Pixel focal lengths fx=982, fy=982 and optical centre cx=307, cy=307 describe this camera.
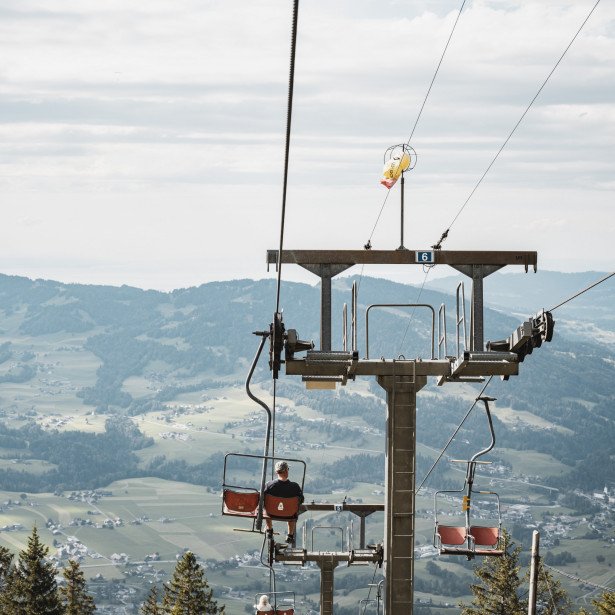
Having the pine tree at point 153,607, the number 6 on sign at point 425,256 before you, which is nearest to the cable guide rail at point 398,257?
the number 6 on sign at point 425,256

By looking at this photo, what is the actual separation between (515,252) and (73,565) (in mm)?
43147

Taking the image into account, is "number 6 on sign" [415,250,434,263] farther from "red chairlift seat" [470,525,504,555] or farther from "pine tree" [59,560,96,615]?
"pine tree" [59,560,96,615]

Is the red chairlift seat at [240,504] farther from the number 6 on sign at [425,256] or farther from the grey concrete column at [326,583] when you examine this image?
the grey concrete column at [326,583]

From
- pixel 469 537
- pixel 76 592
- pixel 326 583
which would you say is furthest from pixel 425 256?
pixel 76 592

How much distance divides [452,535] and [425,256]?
21.2ft

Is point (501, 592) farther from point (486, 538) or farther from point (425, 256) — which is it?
point (425, 256)

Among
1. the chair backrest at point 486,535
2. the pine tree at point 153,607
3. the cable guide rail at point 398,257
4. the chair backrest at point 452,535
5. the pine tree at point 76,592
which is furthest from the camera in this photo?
the pine tree at point 153,607

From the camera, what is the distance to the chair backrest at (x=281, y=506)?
51.7 ft

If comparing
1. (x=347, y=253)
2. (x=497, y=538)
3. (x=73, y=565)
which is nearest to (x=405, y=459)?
(x=347, y=253)

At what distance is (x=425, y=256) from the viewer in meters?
16.4

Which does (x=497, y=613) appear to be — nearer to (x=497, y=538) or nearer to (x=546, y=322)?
(x=497, y=538)

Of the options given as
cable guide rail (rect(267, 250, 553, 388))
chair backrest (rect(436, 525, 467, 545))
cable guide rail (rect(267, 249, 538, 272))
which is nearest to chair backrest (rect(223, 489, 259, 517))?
cable guide rail (rect(267, 250, 553, 388))

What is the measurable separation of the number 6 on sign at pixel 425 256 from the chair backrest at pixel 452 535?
6056 millimetres

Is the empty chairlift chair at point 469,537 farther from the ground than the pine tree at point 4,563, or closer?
farther from the ground
